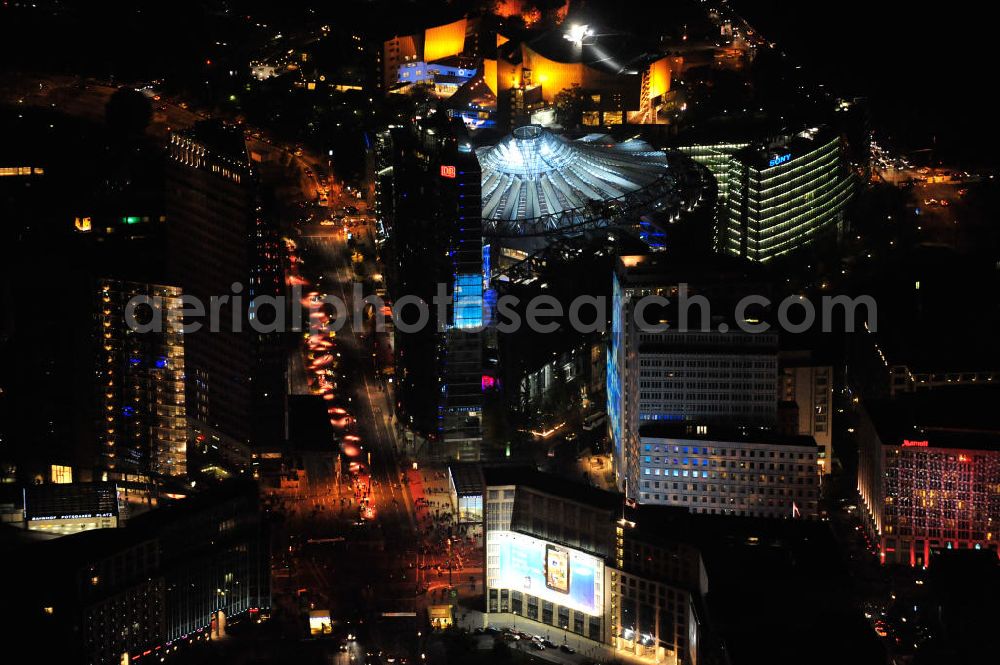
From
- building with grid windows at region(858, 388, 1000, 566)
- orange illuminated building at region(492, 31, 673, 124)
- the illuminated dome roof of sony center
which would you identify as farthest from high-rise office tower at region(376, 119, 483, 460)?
orange illuminated building at region(492, 31, 673, 124)

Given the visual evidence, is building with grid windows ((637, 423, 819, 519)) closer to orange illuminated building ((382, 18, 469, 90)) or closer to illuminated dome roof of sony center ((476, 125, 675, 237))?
illuminated dome roof of sony center ((476, 125, 675, 237))

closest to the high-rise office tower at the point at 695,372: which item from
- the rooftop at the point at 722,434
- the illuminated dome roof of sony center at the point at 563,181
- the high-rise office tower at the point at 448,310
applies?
the rooftop at the point at 722,434

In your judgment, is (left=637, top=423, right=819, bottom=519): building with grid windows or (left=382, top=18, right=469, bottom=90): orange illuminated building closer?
(left=637, top=423, right=819, bottom=519): building with grid windows

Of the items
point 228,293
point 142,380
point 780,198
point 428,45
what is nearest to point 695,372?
point 228,293

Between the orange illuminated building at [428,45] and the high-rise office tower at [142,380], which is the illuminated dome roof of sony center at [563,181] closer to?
the orange illuminated building at [428,45]

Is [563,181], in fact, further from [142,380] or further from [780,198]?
[142,380]

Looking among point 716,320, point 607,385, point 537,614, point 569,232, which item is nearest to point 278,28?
point 569,232
